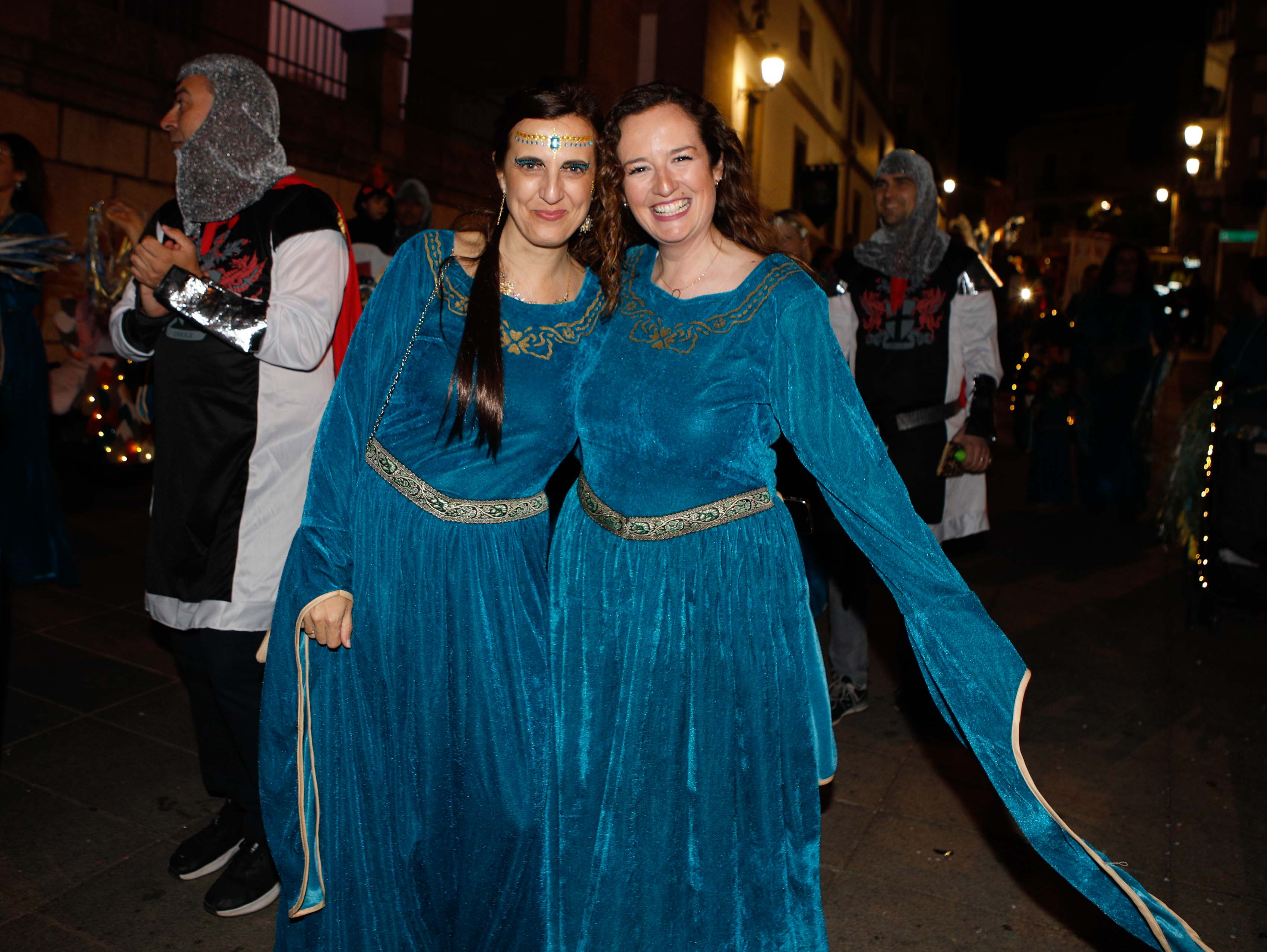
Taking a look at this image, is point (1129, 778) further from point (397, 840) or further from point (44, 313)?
point (44, 313)

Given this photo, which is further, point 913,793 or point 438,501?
point 913,793

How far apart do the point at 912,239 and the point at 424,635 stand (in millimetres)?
2869

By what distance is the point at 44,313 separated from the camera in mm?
8922

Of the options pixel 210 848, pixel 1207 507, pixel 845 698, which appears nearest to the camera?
pixel 210 848

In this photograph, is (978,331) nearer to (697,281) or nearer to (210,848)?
(697,281)

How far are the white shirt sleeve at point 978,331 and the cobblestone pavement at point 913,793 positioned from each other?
5.04ft

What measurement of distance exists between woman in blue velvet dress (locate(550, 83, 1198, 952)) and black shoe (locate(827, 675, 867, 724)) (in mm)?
2117

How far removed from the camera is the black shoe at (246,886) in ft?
9.64

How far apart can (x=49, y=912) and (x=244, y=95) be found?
2359 millimetres

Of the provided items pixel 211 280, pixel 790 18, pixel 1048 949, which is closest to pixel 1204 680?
pixel 1048 949

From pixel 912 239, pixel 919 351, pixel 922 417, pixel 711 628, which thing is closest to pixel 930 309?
pixel 919 351

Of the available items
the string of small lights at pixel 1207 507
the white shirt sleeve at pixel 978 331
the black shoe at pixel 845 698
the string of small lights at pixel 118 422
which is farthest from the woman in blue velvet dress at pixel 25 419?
the string of small lights at pixel 1207 507

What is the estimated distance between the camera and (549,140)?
7.82 feet

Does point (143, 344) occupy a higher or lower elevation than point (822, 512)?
higher
